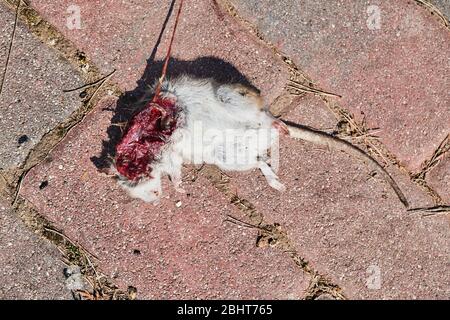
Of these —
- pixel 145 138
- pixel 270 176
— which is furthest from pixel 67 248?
pixel 270 176

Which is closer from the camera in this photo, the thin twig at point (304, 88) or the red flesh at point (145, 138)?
the red flesh at point (145, 138)

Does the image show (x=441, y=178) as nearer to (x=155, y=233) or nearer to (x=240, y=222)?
(x=240, y=222)

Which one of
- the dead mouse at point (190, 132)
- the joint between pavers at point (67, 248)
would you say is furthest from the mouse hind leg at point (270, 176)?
the joint between pavers at point (67, 248)

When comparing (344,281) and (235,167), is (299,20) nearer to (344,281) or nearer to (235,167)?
(235,167)

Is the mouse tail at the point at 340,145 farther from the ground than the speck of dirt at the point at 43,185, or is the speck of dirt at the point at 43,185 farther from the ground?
the mouse tail at the point at 340,145

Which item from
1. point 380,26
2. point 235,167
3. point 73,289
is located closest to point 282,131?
point 235,167

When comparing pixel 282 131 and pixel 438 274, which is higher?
pixel 282 131

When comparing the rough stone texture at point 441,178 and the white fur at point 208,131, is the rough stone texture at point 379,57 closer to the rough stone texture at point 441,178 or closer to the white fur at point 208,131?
the rough stone texture at point 441,178
